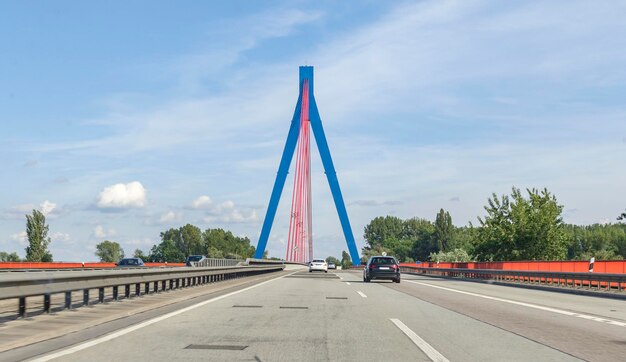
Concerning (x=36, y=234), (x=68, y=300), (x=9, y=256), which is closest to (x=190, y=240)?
(x=9, y=256)

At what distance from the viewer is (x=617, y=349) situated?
9.49 metres

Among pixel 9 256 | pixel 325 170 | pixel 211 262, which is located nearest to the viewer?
pixel 211 262

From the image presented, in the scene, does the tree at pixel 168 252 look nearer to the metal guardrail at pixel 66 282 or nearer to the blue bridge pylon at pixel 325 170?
the blue bridge pylon at pixel 325 170

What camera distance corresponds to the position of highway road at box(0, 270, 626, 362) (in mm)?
8547

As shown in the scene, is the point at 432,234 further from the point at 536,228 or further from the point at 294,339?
the point at 294,339

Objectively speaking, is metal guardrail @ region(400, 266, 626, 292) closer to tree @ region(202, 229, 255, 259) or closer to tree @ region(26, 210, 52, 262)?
tree @ region(26, 210, 52, 262)

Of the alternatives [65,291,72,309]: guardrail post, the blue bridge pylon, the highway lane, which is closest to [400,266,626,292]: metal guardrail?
the highway lane

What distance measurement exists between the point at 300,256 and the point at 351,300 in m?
88.8

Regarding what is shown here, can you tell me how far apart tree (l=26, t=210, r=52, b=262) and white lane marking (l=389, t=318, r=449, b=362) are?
78.4m

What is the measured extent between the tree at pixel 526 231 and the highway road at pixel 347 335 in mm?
57552

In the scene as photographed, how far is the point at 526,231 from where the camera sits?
72125 mm

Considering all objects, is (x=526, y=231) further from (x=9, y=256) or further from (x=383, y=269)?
(x=9, y=256)

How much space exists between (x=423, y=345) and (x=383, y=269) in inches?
1005

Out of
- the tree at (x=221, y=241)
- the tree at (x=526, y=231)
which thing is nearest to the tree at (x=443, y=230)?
the tree at (x=221, y=241)
